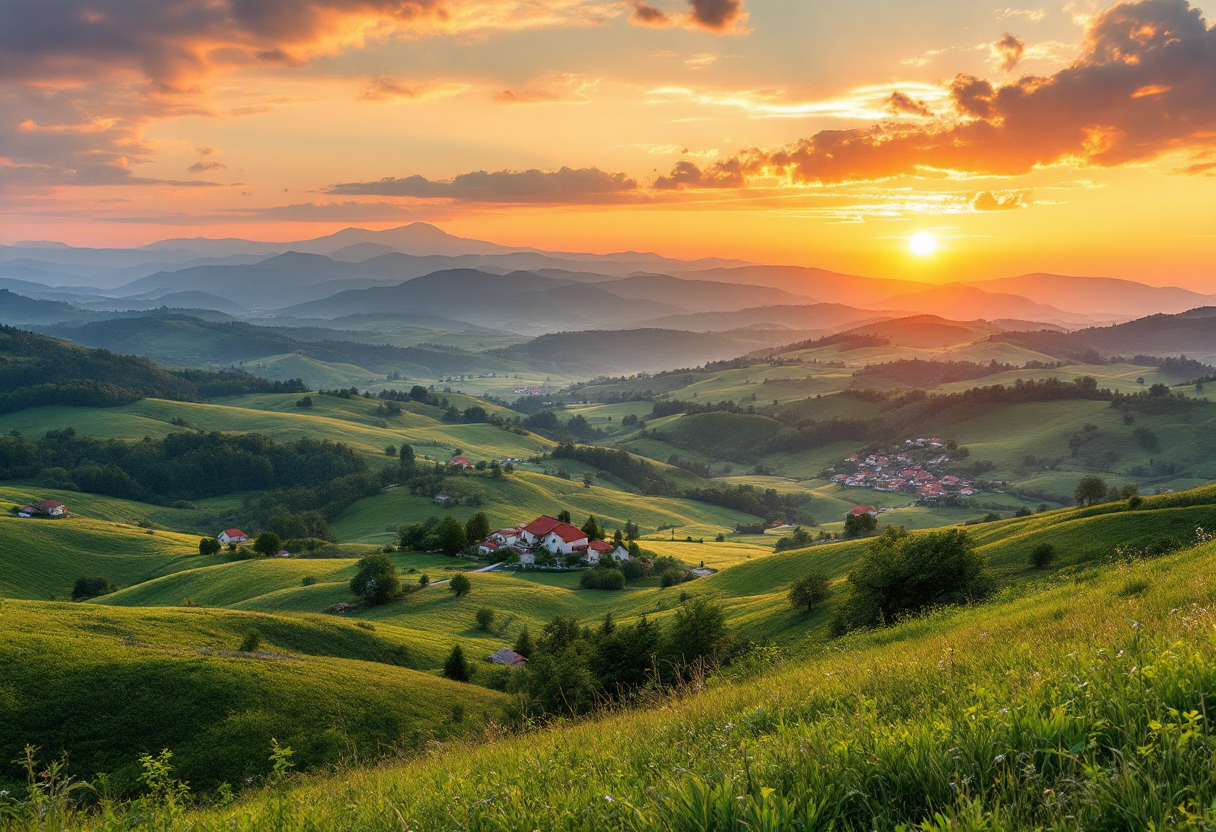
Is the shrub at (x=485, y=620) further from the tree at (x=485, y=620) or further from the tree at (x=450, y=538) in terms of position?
the tree at (x=450, y=538)

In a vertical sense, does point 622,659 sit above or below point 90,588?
above

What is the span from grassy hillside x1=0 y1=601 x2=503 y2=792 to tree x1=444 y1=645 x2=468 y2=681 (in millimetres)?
4587

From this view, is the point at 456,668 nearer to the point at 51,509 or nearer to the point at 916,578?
the point at 916,578

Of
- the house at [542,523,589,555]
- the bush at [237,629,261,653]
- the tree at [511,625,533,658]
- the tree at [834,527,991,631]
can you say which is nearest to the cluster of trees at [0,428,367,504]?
the house at [542,523,589,555]

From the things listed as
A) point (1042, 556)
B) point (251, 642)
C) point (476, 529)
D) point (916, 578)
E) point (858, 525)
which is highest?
point (916, 578)

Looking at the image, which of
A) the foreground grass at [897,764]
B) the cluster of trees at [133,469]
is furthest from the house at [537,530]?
the foreground grass at [897,764]

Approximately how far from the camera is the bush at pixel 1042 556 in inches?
1433

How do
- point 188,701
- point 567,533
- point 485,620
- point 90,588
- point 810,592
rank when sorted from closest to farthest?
point 188,701 < point 810,592 < point 485,620 < point 90,588 < point 567,533

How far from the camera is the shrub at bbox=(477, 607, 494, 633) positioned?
67.9 m

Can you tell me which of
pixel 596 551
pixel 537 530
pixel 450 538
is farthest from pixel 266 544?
pixel 596 551

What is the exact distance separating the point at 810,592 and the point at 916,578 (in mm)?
15914

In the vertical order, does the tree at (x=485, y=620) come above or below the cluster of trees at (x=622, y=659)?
below

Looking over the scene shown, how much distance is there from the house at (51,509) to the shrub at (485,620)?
4450 inches

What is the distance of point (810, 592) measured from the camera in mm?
47125
